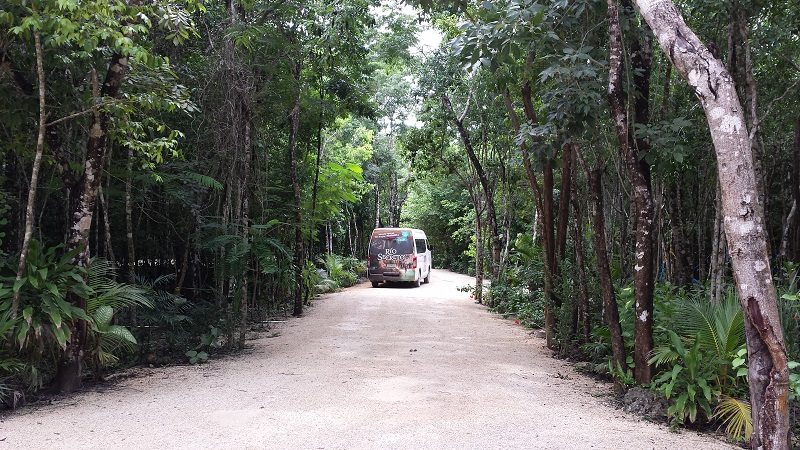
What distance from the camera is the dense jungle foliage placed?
5.05m

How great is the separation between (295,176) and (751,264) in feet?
33.4

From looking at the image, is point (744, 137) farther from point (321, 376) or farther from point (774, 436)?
point (321, 376)

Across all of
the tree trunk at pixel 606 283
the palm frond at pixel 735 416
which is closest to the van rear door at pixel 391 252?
the tree trunk at pixel 606 283

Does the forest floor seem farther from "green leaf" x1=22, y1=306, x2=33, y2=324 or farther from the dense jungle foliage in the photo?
"green leaf" x1=22, y1=306, x2=33, y2=324

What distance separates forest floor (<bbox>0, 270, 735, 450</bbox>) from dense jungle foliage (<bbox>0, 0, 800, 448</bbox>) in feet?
1.90

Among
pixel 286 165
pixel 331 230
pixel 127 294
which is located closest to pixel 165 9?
pixel 127 294

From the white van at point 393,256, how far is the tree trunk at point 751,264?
1668cm

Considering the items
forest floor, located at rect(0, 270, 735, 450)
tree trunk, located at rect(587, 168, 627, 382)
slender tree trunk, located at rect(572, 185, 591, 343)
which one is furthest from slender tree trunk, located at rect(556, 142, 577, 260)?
forest floor, located at rect(0, 270, 735, 450)

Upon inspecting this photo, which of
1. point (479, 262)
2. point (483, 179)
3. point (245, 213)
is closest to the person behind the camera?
point (245, 213)

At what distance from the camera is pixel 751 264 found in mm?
3363

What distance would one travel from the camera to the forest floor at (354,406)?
4.35 meters

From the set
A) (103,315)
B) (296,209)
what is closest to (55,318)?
(103,315)

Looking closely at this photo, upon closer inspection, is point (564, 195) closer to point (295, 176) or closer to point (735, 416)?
point (735, 416)

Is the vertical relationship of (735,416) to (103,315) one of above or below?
below
